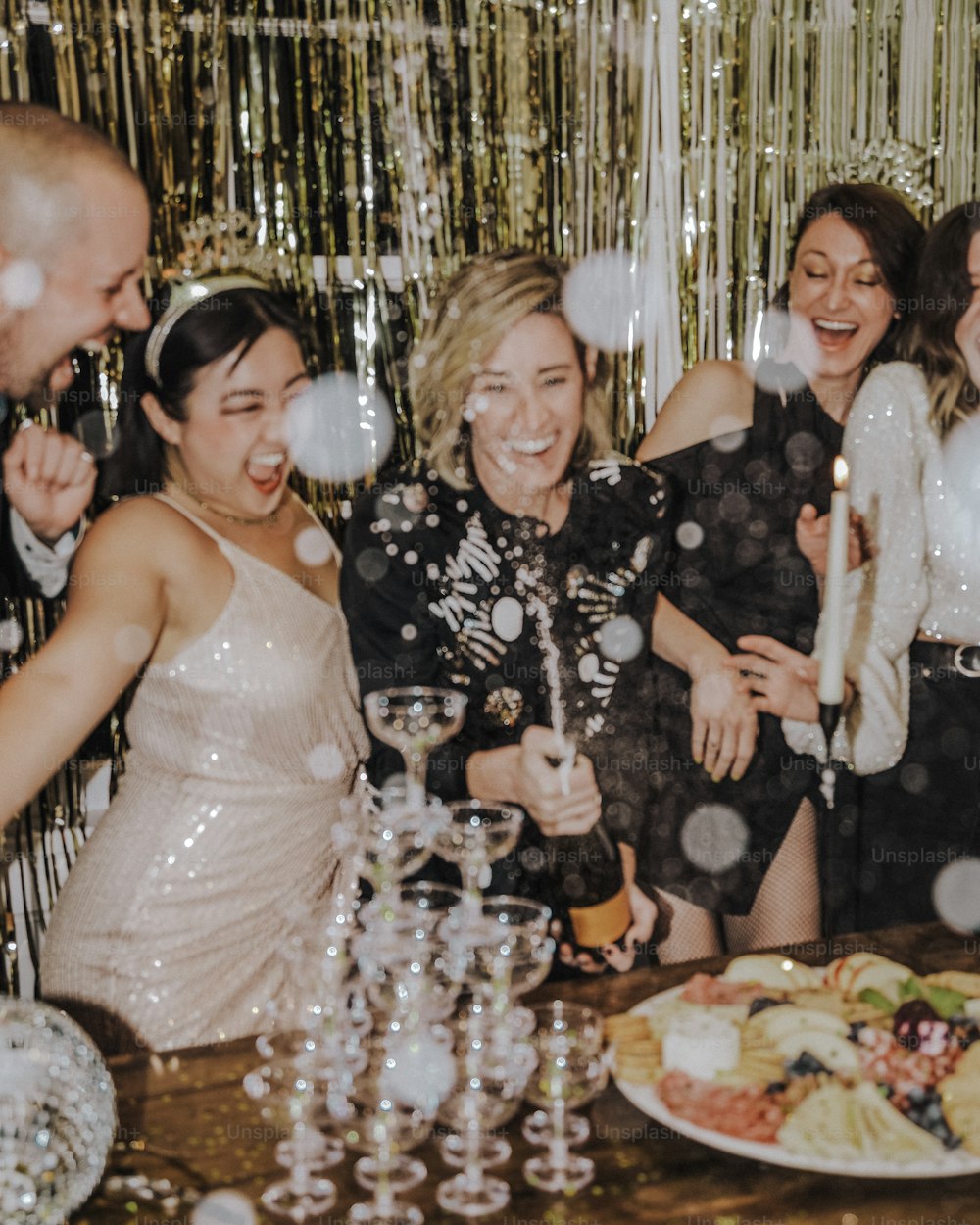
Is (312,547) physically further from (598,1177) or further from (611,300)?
(598,1177)

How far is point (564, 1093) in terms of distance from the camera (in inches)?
45.5

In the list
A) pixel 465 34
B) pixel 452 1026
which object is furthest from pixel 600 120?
pixel 452 1026

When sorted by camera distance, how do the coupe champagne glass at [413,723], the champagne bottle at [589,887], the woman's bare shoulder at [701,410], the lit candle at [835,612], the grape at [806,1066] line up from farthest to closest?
1. the woman's bare shoulder at [701,410]
2. the coupe champagne glass at [413,723]
3. the champagne bottle at [589,887]
4. the lit candle at [835,612]
5. the grape at [806,1066]

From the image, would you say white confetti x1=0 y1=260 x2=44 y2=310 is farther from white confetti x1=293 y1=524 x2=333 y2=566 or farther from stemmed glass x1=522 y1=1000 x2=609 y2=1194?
stemmed glass x1=522 y1=1000 x2=609 y2=1194

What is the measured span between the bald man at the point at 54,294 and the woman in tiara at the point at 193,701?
0.07 metres

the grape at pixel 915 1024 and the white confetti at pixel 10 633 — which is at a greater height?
the white confetti at pixel 10 633

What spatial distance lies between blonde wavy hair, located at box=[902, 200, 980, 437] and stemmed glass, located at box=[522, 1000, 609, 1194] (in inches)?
65.4

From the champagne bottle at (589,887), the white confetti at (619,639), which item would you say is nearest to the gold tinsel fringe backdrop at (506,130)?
the white confetti at (619,639)

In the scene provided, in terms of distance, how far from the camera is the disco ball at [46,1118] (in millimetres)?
1014

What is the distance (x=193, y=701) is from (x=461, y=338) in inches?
29.2

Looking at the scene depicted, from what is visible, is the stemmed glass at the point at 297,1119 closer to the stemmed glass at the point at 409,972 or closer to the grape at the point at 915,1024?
the stemmed glass at the point at 409,972

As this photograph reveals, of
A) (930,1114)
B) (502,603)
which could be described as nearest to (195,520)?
(502,603)

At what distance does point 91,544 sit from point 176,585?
0.14m

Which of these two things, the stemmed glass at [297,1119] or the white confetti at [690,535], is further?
the white confetti at [690,535]
